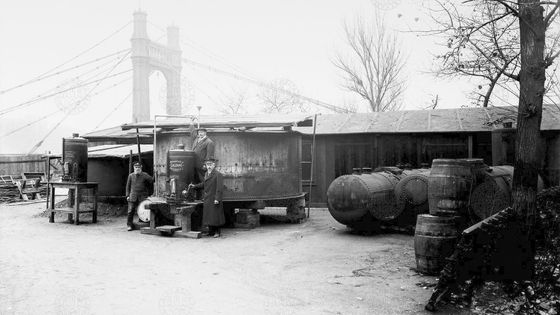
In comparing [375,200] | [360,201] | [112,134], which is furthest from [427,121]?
[112,134]

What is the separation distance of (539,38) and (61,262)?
8.59 meters

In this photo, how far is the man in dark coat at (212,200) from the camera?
1159 cm

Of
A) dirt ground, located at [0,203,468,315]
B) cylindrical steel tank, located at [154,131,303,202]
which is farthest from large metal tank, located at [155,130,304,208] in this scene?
dirt ground, located at [0,203,468,315]

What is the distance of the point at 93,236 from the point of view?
11742mm

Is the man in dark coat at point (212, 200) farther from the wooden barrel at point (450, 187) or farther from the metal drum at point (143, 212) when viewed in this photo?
the wooden barrel at point (450, 187)

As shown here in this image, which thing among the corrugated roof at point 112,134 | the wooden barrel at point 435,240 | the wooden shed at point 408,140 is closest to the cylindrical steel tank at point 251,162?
the wooden shed at point 408,140

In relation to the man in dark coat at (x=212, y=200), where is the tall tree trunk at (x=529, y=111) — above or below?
above

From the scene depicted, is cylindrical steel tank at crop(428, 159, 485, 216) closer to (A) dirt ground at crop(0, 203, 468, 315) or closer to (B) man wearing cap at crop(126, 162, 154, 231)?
(A) dirt ground at crop(0, 203, 468, 315)

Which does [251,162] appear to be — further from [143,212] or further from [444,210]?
[444,210]

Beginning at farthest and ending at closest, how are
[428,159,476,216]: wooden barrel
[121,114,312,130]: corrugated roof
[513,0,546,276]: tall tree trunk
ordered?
[121,114,312,130]: corrugated roof
[428,159,476,216]: wooden barrel
[513,0,546,276]: tall tree trunk

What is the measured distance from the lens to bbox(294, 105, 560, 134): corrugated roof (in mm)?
17250

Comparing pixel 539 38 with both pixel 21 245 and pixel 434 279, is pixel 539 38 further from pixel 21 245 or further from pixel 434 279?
pixel 21 245

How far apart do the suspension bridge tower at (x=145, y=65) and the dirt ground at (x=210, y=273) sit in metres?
44.7

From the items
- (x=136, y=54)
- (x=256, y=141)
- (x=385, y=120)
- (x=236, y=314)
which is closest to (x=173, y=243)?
(x=256, y=141)
